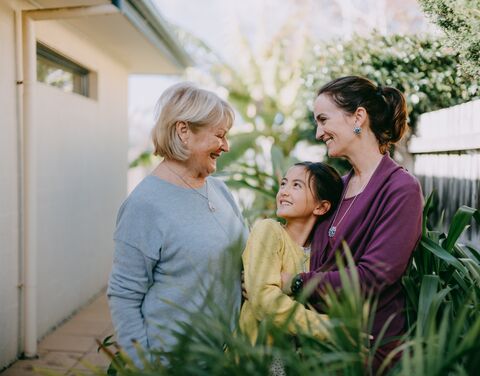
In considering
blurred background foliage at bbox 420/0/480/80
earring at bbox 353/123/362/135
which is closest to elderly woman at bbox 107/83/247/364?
earring at bbox 353/123/362/135

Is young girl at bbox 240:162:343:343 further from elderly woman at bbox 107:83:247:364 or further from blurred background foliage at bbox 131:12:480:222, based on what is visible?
blurred background foliage at bbox 131:12:480:222

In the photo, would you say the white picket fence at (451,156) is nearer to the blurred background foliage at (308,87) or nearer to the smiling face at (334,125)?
the blurred background foliage at (308,87)

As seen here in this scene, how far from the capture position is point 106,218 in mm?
7598

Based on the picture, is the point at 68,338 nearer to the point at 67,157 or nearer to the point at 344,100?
the point at 67,157

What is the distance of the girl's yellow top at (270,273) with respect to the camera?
7.04 feet

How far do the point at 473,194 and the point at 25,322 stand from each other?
338 cm

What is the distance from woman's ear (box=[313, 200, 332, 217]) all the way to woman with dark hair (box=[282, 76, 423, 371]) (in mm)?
43

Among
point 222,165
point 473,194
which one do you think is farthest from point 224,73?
point 473,194

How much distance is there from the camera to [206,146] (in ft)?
8.65

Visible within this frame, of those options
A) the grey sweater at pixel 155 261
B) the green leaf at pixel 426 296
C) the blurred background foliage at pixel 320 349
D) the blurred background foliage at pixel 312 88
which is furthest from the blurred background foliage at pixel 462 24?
the blurred background foliage at pixel 320 349

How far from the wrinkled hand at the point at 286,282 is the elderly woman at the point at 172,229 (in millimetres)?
184

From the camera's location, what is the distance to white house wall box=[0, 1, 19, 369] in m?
4.44

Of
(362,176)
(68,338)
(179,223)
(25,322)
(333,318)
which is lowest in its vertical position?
(68,338)

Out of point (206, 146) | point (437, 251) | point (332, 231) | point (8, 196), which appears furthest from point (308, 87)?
point (332, 231)
